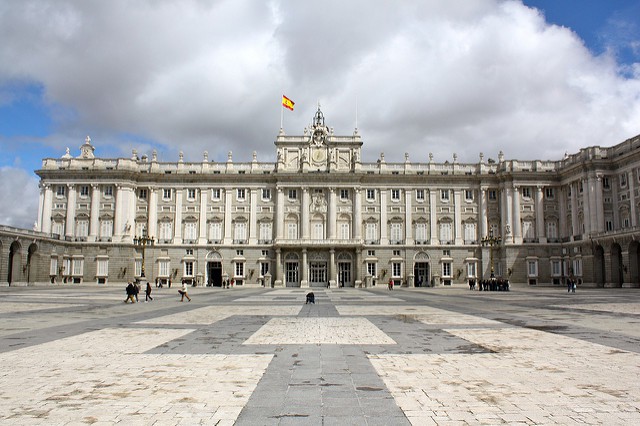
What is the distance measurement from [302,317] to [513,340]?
9.36m

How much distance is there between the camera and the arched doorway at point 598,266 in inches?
2285

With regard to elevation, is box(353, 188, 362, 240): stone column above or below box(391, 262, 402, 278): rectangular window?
above

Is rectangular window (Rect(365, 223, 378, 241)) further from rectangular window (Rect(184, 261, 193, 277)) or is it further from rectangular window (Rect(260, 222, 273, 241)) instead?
rectangular window (Rect(184, 261, 193, 277))

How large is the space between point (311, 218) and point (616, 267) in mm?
35907

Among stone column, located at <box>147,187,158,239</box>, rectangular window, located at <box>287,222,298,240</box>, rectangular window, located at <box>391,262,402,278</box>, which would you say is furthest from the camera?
rectangular window, located at <box>287,222,298,240</box>

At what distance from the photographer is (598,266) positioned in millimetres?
58344

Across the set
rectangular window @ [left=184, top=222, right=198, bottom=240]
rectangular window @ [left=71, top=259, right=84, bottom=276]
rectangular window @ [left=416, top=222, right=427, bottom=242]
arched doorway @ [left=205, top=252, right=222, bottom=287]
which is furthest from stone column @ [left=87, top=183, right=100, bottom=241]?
rectangular window @ [left=416, top=222, right=427, bottom=242]

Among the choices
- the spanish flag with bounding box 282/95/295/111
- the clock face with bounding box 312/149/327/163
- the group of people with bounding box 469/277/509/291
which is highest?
the spanish flag with bounding box 282/95/295/111

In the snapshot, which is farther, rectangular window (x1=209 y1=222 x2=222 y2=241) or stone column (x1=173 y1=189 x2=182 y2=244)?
rectangular window (x1=209 y1=222 x2=222 y2=241)

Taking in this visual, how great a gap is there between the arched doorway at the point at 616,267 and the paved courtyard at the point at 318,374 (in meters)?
43.2

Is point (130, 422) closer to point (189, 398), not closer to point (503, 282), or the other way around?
point (189, 398)

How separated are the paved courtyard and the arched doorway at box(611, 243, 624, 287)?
43.2 m

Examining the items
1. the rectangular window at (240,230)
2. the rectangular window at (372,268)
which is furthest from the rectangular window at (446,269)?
the rectangular window at (240,230)

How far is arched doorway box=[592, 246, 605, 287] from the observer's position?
190ft
